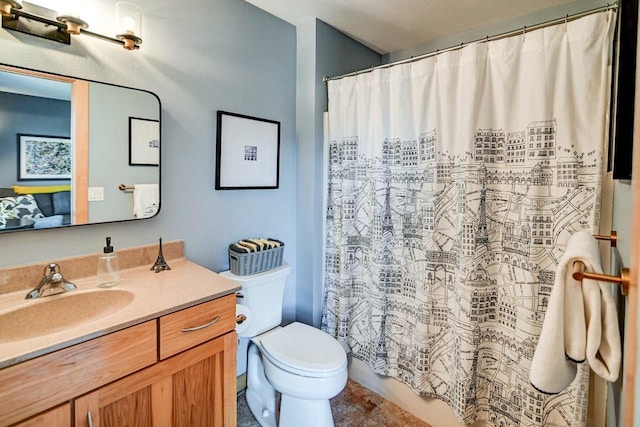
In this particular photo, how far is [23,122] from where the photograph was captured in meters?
1.19

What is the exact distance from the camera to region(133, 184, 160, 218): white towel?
149 centimetres

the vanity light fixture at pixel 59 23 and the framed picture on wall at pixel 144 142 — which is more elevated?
the vanity light fixture at pixel 59 23

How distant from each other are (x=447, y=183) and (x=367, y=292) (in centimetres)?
83

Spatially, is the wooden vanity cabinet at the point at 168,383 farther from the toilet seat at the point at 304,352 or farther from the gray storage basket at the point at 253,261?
the gray storage basket at the point at 253,261

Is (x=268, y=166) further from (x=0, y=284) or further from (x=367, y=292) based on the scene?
(x=0, y=284)

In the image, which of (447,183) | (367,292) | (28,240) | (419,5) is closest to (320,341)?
(367,292)

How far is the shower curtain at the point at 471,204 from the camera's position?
1.30m

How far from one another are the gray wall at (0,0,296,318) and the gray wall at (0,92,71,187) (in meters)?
0.14

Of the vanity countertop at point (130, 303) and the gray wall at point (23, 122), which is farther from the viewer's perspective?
the gray wall at point (23, 122)

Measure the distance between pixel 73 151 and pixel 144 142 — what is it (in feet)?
0.91

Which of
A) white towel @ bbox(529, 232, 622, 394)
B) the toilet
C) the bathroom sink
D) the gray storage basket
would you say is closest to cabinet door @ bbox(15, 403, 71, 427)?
the bathroom sink

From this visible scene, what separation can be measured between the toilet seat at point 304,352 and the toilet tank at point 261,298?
8 centimetres

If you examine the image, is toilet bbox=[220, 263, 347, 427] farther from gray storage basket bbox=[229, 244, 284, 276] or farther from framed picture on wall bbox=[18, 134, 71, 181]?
framed picture on wall bbox=[18, 134, 71, 181]

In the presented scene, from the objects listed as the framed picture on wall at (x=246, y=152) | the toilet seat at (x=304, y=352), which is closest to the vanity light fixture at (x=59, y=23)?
the framed picture on wall at (x=246, y=152)
